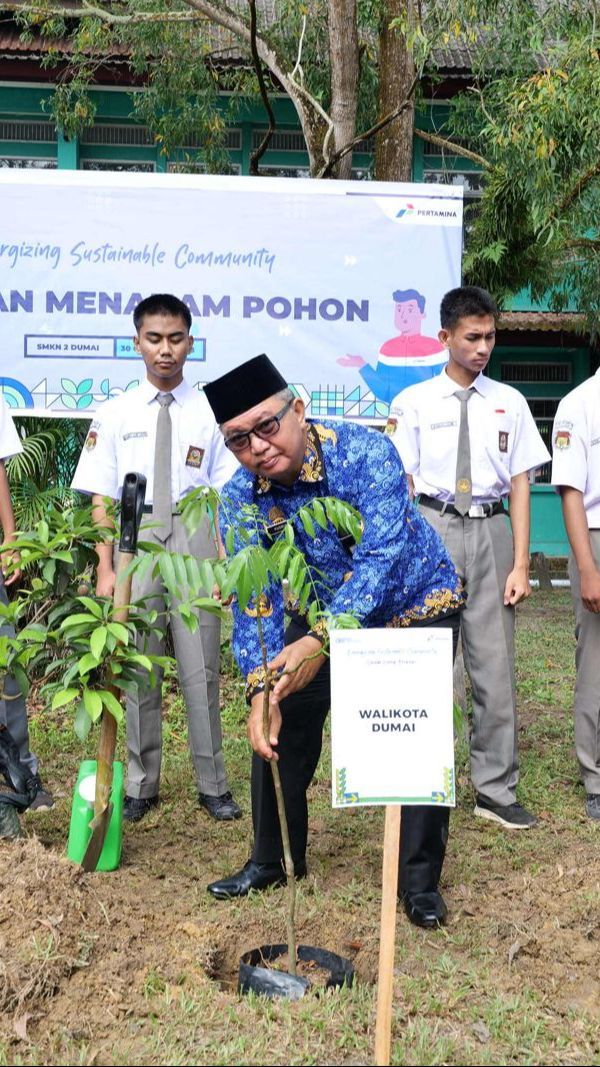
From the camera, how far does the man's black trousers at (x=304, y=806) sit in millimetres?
3805

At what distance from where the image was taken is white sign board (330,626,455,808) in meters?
2.79

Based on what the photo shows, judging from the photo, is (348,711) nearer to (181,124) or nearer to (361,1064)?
(361,1064)

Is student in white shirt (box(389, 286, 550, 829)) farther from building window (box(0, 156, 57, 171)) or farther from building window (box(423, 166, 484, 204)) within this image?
building window (box(0, 156, 57, 171))

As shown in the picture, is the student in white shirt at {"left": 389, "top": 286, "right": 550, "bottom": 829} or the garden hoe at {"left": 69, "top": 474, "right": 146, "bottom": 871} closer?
the garden hoe at {"left": 69, "top": 474, "right": 146, "bottom": 871}

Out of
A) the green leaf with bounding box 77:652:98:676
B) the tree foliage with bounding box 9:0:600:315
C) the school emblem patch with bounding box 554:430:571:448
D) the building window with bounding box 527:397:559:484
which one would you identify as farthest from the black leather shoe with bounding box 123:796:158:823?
the building window with bounding box 527:397:559:484

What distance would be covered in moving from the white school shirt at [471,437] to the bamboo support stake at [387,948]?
2.32m

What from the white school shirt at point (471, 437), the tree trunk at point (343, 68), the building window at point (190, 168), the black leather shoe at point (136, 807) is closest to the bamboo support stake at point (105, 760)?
the black leather shoe at point (136, 807)

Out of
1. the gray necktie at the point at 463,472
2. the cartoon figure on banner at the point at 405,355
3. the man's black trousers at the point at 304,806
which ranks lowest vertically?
the man's black trousers at the point at 304,806

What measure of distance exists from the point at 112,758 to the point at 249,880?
65 cm

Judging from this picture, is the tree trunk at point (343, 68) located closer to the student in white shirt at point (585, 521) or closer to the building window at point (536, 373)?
the student in white shirt at point (585, 521)

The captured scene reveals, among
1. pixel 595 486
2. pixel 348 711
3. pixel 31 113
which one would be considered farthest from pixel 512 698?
pixel 31 113

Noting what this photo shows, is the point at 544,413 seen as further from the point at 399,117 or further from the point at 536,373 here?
the point at 399,117

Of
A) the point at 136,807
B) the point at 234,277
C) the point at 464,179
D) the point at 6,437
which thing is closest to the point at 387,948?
the point at 136,807

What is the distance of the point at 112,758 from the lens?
402 centimetres
